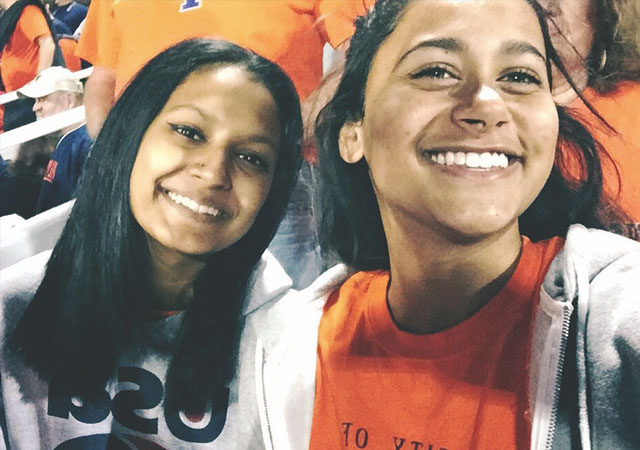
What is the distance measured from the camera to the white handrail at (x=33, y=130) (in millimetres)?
698

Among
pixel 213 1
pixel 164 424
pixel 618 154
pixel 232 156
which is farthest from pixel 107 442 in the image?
pixel 618 154

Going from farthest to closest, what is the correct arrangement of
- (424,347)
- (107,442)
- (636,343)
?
(107,442) → (424,347) → (636,343)

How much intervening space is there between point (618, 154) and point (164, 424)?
55 cm

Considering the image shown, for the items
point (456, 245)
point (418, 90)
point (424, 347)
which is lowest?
point (424, 347)

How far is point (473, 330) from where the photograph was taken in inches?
21.2

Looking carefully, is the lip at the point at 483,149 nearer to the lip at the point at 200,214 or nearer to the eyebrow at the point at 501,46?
the eyebrow at the point at 501,46

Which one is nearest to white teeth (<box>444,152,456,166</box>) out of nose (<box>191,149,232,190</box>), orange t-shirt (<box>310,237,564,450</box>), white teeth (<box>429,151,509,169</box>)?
white teeth (<box>429,151,509,169</box>)

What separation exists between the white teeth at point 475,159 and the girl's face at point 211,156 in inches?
7.4

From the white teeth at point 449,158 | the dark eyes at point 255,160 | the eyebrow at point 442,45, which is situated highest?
the eyebrow at point 442,45

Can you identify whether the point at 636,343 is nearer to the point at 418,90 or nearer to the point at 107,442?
the point at 418,90

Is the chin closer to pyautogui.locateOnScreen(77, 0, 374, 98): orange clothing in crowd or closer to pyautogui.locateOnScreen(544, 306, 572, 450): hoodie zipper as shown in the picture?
pyautogui.locateOnScreen(544, 306, 572, 450): hoodie zipper

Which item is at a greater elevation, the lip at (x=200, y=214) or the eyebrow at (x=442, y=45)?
the eyebrow at (x=442, y=45)

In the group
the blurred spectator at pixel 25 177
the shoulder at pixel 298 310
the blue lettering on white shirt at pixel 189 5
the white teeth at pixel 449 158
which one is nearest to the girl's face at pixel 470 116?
the white teeth at pixel 449 158

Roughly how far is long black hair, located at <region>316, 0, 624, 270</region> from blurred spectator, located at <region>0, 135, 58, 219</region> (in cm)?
36
